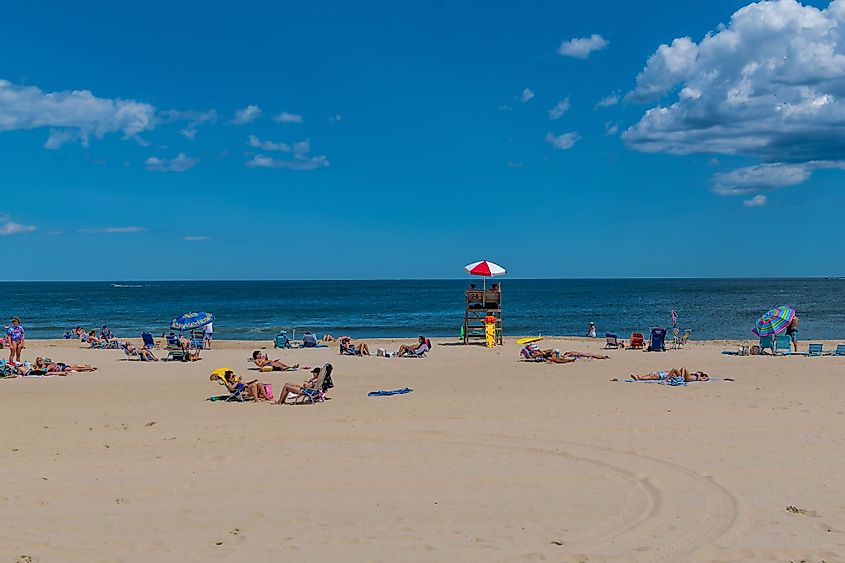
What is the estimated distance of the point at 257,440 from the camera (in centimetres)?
923

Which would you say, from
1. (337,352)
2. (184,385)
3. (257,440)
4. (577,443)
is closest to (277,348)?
(337,352)

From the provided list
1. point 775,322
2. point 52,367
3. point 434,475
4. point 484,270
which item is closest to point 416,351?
point 484,270

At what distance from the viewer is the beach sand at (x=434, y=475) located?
5582 mm

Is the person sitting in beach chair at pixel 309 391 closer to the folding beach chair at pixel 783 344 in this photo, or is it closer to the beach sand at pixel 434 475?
the beach sand at pixel 434 475

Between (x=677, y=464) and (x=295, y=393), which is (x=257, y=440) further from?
(x=677, y=464)

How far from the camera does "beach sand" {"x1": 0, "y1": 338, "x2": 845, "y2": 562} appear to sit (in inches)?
220

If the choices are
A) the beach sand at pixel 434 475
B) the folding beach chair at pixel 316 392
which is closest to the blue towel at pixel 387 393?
the beach sand at pixel 434 475

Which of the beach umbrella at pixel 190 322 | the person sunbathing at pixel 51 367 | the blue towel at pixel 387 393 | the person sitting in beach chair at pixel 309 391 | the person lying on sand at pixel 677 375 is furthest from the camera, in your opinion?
the beach umbrella at pixel 190 322

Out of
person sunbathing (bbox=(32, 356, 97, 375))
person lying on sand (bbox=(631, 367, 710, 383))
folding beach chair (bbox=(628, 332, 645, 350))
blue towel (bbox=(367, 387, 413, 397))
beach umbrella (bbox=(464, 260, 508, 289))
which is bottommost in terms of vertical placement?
person sunbathing (bbox=(32, 356, 97, 375))

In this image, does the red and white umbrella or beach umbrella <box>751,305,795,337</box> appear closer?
beach umbrella <box>751,305,795,337</box>

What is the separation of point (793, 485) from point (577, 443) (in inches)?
101

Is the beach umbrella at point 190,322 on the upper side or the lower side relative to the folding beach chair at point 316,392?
upper

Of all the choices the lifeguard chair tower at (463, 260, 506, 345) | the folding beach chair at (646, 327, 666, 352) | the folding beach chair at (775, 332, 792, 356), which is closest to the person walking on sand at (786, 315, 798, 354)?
the folding beach chair at (775, 332, 792, 356)

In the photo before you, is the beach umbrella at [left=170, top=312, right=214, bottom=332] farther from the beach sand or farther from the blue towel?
the blue towel
